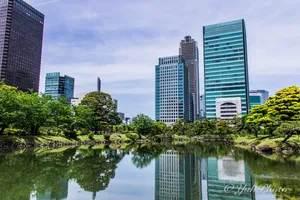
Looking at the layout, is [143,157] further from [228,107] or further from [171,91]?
[171,91]

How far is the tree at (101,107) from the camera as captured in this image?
5569cm

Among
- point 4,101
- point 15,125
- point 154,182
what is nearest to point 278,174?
point 154,182

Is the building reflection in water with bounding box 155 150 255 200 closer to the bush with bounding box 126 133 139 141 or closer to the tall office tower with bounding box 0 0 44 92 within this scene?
the bush with bounding box 126 133 139 141

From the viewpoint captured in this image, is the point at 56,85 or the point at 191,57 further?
the point at 191,57

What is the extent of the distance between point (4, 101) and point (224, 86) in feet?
312

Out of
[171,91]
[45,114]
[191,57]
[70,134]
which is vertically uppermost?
[191,57]

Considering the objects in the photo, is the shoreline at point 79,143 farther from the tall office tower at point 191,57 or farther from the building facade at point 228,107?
the tall office tower at point 191,57

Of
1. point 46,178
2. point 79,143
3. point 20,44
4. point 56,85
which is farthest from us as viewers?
point 56,85

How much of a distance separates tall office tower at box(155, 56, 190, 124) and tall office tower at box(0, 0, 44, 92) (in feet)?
223

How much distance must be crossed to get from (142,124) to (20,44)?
2735 inches

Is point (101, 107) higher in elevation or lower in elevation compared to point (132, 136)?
higher

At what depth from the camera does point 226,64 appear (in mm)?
109625

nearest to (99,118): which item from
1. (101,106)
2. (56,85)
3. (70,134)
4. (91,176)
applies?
(101,106)

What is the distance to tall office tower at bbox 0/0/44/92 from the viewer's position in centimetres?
8656
